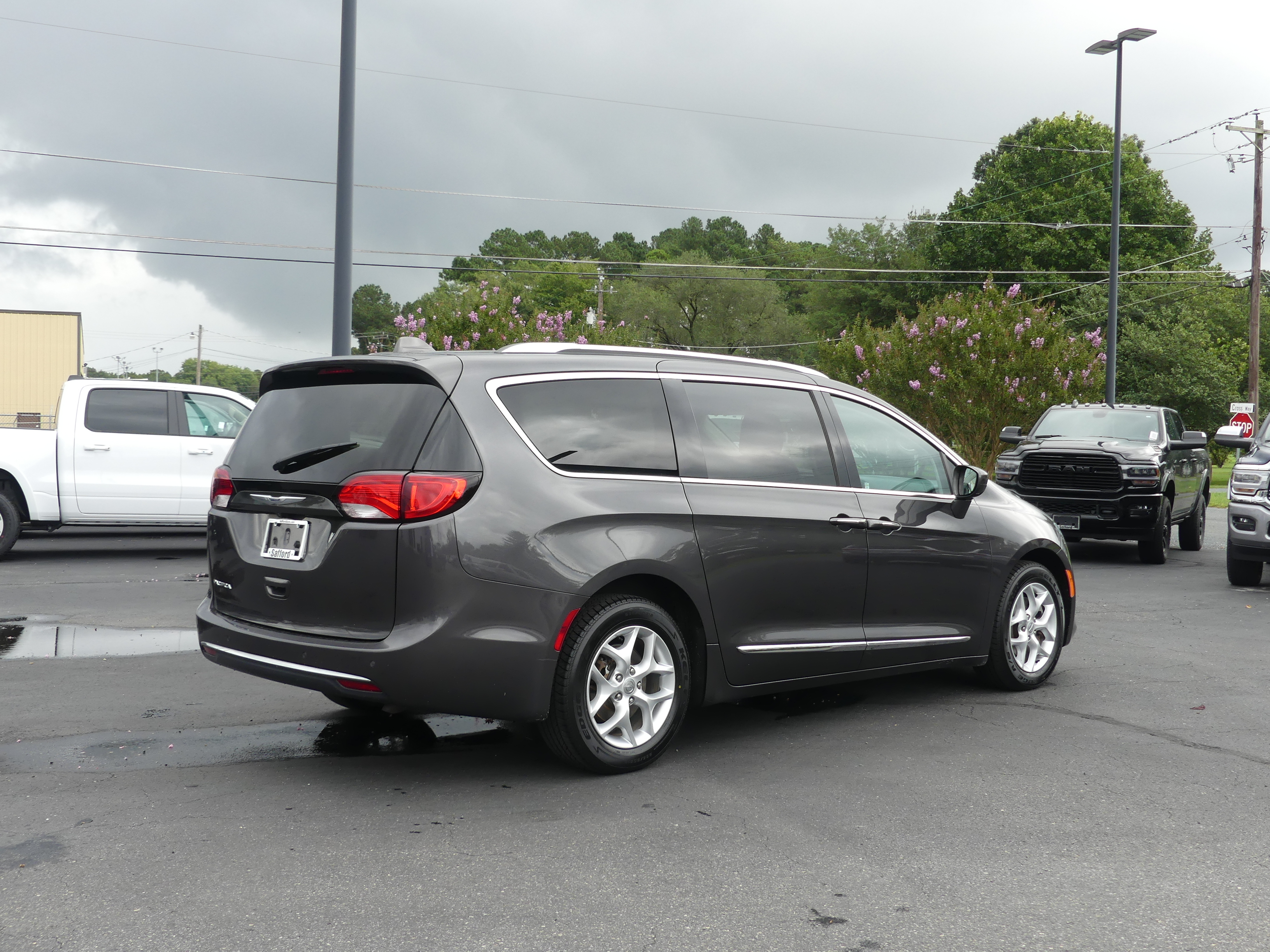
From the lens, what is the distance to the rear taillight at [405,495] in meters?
4.48

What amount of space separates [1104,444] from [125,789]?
12025 mm

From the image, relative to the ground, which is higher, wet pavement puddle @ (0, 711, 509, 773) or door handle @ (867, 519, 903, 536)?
door handle @ (867, 519, 903, 536)

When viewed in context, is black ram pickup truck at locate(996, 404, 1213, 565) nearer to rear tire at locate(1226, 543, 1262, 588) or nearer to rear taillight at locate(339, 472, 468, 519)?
rear tire at locate(1226, 543, 1262, 588)

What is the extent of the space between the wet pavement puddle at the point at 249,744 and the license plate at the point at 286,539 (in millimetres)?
951

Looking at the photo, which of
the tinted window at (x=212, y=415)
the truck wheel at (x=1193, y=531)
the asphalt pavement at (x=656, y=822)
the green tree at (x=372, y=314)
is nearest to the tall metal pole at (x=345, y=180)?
the tinted window at (x=212, y=415)

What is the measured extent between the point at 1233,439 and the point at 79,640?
10.00 m

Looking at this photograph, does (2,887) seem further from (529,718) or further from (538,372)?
(538,372)

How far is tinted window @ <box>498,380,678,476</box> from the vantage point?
15.8 ft

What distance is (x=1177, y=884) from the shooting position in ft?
12.3

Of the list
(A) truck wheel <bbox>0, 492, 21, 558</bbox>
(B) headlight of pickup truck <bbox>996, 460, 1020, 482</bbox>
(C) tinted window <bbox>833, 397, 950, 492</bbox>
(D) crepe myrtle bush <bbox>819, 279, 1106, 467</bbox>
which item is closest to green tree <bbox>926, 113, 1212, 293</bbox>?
(D) crepe myrtle bush <bbox>819, 279, 1106, 467</bbox>

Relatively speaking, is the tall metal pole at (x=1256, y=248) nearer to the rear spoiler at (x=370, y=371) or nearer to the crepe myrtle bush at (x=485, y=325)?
the crepe myrtle bush at (x=485, y=325)

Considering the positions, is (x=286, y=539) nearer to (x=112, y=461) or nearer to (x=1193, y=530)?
(x=112, y=461)

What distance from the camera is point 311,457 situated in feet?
15.9

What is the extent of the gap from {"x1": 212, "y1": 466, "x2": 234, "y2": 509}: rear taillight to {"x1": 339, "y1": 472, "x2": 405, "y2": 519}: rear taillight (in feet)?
2.91
